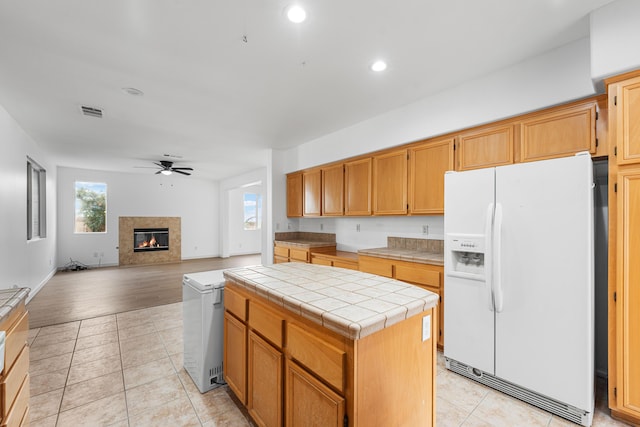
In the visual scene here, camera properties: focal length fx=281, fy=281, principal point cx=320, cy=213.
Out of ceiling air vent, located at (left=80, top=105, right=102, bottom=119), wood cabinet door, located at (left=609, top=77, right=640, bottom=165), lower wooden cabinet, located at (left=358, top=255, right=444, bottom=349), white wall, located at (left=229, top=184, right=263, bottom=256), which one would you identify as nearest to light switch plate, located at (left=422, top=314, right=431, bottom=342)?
lower wooden cabinet, located at (left=358, top=255, right=444, bottom=349)

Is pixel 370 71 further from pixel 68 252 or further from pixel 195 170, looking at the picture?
pixel 68 252

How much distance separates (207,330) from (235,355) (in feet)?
1.10

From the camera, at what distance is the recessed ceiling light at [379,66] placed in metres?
2.49

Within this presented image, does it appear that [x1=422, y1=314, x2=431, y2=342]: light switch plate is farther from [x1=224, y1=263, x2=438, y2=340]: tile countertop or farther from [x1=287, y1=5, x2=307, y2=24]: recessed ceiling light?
[x1=287, y1=5, x2=307, y2=24]: recessed ceiling light

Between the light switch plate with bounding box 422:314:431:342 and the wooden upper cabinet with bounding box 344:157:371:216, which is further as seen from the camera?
the wooden upper cabinet with bounding box 344:157:371:216

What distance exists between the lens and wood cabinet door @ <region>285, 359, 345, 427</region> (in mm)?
1174

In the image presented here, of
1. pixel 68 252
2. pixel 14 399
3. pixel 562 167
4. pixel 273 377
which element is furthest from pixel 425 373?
pixel 68 252

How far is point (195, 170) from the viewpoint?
7895 mm

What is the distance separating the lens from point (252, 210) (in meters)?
10.9

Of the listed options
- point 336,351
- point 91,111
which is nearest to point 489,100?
point 336,351

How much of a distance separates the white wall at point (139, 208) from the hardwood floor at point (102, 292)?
29.2 inches

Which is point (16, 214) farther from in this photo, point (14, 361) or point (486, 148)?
point (486, 148)

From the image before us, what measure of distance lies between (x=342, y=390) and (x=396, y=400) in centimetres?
33

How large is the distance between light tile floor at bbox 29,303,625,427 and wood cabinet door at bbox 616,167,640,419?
285 mm
